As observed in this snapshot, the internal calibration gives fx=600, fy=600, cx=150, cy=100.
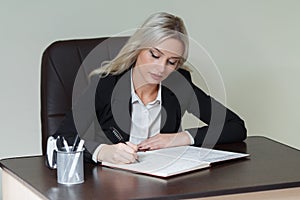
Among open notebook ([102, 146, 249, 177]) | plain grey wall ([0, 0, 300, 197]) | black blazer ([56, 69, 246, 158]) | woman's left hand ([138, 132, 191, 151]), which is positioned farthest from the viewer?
plain grey wall ([0, 0, 300, 197])

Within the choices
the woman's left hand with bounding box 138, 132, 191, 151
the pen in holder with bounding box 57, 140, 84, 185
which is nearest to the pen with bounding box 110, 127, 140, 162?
the woman's left hand with bounding box 138, 132, 191, 151

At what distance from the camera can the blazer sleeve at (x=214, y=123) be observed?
2.03m

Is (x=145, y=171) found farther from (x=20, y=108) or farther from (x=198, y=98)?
(x=20, y=108)

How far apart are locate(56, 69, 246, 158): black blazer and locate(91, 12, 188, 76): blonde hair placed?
3 cm

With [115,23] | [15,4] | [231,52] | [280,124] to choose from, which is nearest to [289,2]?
[231,52]

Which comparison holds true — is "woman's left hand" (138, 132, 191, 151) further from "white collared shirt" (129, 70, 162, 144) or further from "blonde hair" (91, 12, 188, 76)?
"blonde hair" (91, 12, 188, 76)

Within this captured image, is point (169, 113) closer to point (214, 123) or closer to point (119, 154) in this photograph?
point (214, 123)

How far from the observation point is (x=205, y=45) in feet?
9.50

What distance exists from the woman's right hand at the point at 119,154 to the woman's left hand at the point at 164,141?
0.18m

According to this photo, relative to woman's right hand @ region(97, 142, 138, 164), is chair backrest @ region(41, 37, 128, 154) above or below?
above

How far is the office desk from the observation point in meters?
1.44

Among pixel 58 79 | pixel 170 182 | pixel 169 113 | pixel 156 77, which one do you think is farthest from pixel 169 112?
pixel 170 182

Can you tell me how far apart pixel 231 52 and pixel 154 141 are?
3.81ft

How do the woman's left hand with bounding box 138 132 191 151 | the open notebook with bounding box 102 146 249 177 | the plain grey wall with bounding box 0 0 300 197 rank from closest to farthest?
1. the open notebook with bounding box 102 146 249 177
2. the woman's left hand with bounding box 138 132 191 151
3. the plain grey wall with bounding box 0 0 300 197
